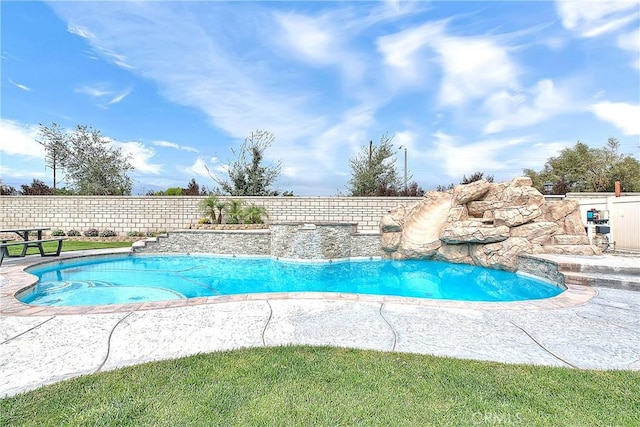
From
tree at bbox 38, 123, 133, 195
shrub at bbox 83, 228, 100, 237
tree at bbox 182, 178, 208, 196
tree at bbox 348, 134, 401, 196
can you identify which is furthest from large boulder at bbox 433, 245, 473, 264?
tree at bbox 38, 123, 133, 195

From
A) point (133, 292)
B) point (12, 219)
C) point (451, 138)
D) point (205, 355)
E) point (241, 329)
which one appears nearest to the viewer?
point (205, 355)

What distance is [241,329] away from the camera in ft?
11.0

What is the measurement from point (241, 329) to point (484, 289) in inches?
Answer: 245

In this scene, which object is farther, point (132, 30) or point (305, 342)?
point (132, 30)

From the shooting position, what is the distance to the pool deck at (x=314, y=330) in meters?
2.68

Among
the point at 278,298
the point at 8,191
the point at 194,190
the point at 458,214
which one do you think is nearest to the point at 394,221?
the point at 458,214

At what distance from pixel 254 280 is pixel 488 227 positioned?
7.27 m

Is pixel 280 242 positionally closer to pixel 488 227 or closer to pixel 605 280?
pixel 488 227

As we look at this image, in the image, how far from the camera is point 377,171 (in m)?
19.7

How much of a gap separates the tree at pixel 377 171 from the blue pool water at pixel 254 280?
924 cm

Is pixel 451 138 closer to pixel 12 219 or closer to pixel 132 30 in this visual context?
pixel 132 30

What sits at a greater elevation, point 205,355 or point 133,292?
point 205,355

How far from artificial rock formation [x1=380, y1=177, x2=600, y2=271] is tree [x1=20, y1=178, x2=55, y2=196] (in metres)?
20.6

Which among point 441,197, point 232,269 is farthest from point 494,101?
point 232,269
